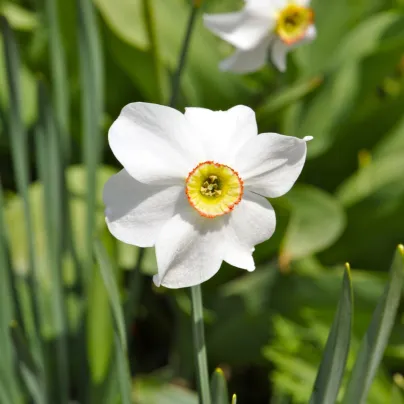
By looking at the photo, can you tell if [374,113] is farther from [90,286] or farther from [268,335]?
[90,286]

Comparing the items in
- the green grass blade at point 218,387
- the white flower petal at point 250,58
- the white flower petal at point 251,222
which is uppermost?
the white flower petal at point 250,58

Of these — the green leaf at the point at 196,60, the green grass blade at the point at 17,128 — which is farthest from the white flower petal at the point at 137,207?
the green leaf at the point at 196,60

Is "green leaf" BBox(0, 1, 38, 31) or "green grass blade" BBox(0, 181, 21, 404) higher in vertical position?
"green leaf" BBox(0, 1, 38, 31)

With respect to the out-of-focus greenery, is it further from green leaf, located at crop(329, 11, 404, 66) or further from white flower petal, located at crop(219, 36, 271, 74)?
white flower petal, located at crop(219, 36, 271, 74)

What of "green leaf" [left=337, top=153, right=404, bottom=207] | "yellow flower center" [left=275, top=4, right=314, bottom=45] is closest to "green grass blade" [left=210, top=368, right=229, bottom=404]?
"yellow flower center" [left=275, top=4, right=314, bottom=45]

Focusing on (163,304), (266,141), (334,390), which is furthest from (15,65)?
(163,304)

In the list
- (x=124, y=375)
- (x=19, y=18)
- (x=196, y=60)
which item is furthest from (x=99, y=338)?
(x=19, y=18)

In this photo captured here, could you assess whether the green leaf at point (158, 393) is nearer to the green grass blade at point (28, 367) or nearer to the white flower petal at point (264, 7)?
the green grass blade at point (28, 367)
